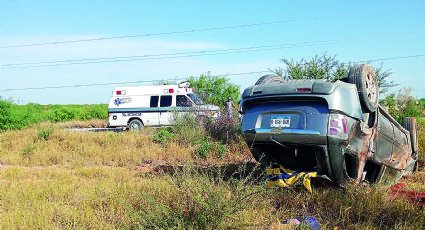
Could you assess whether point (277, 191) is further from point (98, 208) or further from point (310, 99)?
point (98, 208)

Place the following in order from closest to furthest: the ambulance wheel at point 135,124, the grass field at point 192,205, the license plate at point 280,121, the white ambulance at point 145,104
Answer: the grass field at point 192,205, the license plate at point 280,121, the white ambulance at point 145,104, the ambulance wheel at point 135,124

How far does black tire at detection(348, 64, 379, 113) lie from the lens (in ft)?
16.6

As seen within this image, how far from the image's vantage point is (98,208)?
4969mm

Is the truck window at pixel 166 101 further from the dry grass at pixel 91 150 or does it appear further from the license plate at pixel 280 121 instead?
the license plate at pixel 280 121

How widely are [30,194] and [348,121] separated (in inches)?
199

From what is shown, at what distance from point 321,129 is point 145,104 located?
47.5 feet

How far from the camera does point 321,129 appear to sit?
15.4 ft

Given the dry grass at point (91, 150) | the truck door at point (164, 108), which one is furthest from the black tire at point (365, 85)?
the truck door at point (164, 108)

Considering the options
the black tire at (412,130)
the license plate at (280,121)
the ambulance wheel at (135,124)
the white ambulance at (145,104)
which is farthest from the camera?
the ambulance wheel at (135,124)

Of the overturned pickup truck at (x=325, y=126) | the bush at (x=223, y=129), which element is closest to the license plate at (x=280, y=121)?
the overturned pickup truck at (x=325, y=126)

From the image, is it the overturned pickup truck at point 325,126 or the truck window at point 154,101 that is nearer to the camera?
the overturned pickup truck at point 325,126

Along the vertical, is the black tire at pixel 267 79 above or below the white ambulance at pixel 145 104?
above

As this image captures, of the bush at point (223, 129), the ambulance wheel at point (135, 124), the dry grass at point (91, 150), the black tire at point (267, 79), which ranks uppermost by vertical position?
the black tire at point (267, 79)

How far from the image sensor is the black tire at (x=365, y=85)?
199 inches
